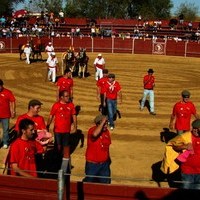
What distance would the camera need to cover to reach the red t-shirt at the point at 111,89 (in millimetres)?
15125

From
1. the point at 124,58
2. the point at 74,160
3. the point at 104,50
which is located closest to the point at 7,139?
the point at 74,160

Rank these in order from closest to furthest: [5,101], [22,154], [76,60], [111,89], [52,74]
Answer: [22,154] → [5,101] → [111,89] → [52,74] → [76,60]

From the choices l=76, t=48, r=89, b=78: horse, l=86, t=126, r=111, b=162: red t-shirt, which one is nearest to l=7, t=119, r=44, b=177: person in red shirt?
l=86, t=126, r=111, b=162: red t-shirt

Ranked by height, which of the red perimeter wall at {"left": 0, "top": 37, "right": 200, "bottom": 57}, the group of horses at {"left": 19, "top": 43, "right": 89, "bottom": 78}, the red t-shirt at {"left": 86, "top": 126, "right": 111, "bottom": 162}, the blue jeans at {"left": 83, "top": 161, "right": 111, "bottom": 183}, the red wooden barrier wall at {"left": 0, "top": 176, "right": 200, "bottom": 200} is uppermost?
the red perimeter wall at {"left": 0, "top": 37, "right": 200, "bottom": 57}

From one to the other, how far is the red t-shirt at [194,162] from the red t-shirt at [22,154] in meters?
2.70

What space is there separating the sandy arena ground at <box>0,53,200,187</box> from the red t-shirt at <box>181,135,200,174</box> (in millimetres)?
969

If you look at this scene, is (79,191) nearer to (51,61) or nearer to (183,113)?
(183,113)

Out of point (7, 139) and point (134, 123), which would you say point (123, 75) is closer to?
point (134, 123)

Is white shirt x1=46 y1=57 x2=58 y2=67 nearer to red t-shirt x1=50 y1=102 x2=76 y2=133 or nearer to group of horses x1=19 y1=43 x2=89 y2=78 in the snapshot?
group of horses x1=19 y1=43 x2=89 y2=78

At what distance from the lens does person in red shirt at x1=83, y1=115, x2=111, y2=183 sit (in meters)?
8.59

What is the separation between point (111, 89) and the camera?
1515 centimetres

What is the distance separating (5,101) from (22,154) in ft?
17.2

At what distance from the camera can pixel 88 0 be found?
269 ft

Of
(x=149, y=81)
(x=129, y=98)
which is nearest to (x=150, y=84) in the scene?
(x=149, y=81)
